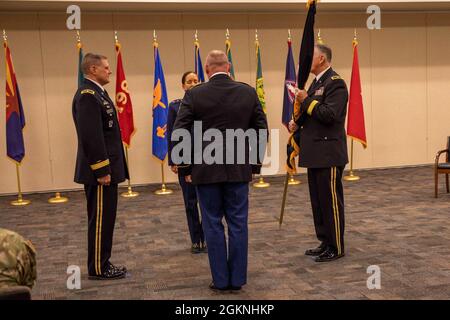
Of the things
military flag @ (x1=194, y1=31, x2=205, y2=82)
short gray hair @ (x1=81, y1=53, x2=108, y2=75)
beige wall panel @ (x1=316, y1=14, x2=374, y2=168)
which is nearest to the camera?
short gray hair @ (x1=81, y1=53, x2=108, y2=75)

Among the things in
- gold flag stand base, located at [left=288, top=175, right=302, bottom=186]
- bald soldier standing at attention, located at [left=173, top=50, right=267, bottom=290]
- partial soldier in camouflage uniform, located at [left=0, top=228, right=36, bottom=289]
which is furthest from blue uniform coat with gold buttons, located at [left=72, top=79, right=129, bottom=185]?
gold flag stand base, located at [left=288, top=175, right=302, bottom=186]

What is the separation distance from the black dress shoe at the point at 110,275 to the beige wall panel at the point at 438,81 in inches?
265

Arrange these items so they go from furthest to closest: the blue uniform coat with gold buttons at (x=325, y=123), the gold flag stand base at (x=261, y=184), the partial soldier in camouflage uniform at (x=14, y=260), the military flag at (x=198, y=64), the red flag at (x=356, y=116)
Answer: the red flag at (x=356, y=116) → the gold flag stand base at (x=261, y=184) → the military flag at (x=198, y=64) → the blue uniform coat with gold buttons at (x=325, y=123) → the partial soldier in camouflage uniform at (x=14, y=260)

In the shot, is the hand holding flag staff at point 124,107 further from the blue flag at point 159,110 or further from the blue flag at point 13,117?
the blue flag at point 13,117

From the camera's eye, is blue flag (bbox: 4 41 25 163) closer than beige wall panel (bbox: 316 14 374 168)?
Yes

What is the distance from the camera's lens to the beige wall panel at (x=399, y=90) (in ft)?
27.9

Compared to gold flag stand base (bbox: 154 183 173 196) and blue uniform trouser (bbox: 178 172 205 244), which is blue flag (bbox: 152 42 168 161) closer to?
gold flag stand base (bbox: 154 183 173 196)

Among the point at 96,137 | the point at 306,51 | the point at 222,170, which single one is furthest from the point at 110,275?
the point at 306,51

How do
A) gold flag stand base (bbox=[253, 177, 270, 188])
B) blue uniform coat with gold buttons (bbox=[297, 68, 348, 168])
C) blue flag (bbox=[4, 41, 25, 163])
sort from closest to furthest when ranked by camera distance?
blue uniform coat with gold buttons (bbox=[297, 68, 348, 168])
blue flag (bbox=[4, 41, 25, 163])
gold flag stand base (bbox=[253, 177, 270, 188])

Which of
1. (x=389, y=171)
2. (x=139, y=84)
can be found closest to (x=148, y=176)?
(x=139, y=84)

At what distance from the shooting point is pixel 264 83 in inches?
319

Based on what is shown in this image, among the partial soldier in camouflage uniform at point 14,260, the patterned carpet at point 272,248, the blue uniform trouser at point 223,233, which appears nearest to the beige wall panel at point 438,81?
the patterned carpet at point 272,248

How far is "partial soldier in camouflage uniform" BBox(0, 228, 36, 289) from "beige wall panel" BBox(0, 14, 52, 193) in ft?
20.5

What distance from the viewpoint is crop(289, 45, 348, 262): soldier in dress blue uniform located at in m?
3.71
